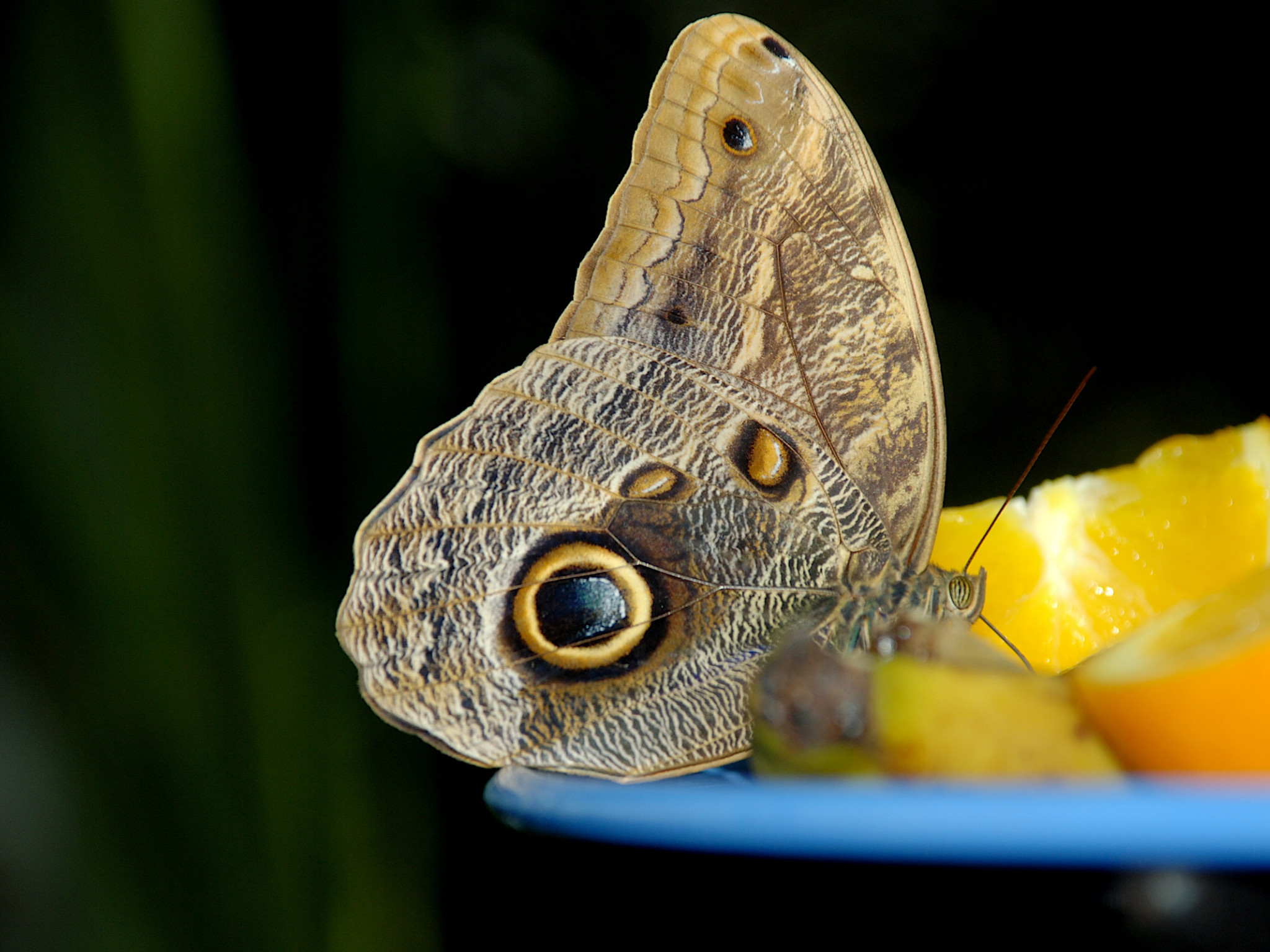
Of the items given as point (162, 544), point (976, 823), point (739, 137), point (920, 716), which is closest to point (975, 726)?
point (920, 716)

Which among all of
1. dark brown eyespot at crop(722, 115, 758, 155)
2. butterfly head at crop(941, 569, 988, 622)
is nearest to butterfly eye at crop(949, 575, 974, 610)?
butterfly head at crop(941, 569, 988, 622)

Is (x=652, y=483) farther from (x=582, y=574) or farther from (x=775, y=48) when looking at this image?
(x=775, y=48)

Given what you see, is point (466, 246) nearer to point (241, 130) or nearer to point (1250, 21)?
point (241, 130)

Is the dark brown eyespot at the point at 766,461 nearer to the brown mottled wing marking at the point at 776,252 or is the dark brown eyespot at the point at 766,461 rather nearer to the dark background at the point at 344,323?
the brown mottled wing marking at the point at 776,252

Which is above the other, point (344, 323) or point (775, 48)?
point (775, 48)

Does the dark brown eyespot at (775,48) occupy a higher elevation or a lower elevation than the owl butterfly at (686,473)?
higher

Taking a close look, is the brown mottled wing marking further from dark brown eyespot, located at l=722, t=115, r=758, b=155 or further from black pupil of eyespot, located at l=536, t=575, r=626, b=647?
black pupil of eyespot, located at l=536, t=575, r=626, b=647

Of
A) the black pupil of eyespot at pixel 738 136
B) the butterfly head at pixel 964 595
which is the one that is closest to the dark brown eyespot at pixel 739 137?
the black pupil of eyespot at pixel 738 136
